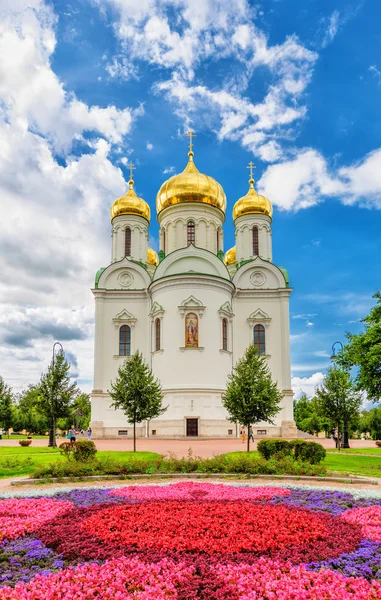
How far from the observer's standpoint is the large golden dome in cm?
4191

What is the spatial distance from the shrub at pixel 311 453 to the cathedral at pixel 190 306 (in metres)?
18.9

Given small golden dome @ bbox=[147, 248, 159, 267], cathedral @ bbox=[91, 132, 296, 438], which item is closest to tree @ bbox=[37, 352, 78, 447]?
cathedral @ bbox=[91, 132, 296, 438]

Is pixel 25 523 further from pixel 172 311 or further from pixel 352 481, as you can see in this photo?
pixel 172 311

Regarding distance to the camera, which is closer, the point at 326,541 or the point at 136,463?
the point at 326,541

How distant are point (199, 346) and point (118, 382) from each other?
11616 mm

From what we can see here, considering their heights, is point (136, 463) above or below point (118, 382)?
below

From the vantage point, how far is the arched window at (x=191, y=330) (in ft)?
118

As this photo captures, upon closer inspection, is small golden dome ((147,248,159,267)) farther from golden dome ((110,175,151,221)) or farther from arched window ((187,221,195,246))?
arched window ((187,221,195,246))

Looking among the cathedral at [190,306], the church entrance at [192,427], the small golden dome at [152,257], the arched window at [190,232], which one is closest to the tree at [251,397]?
the church entrance at [192,427]

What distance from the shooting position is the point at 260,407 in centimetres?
2264

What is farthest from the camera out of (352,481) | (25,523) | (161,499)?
(352,481)

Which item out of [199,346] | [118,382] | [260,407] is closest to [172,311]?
[199,346]

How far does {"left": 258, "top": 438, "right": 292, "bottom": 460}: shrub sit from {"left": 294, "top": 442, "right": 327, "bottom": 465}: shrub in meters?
0.38

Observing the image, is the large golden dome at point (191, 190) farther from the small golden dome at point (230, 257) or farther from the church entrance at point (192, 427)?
Answer: the church entrance at point (192, 427)
